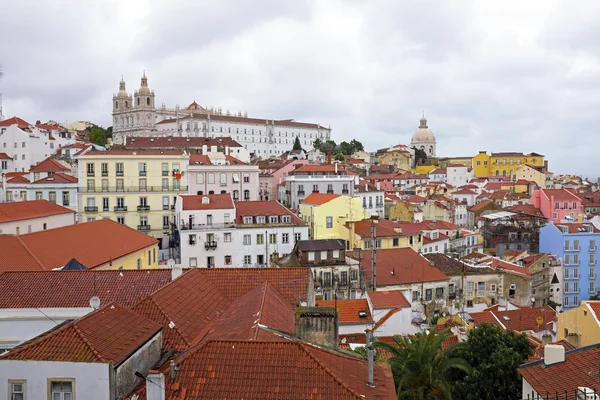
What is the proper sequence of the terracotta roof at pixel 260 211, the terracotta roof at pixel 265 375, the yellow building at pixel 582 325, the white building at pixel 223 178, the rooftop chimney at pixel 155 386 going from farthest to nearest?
the white building at pixel 223 178 < the terracotta roof at pixel 260 211 < the yellow building at pixel 582 325 < the terracotta roof at pixel 265 375 < the rooftop chimney at pixel 155 386

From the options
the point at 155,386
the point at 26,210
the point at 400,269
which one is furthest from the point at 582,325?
the point at 26,210

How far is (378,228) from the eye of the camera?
154 ft

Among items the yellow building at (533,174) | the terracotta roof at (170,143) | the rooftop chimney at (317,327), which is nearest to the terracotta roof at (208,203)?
the rooftop chimney at (317,327)

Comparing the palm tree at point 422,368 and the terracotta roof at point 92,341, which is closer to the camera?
the terracotta roof at point 92,341

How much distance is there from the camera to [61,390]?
10.0 m

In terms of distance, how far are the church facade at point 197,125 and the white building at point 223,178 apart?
3088 inches

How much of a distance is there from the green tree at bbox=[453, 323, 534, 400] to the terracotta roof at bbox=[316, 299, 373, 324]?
8.92 m

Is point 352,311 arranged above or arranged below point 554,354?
below

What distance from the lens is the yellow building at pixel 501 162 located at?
134 m

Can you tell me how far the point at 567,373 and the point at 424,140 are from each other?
17368 centimetres

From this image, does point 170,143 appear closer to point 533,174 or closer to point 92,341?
point 533,174

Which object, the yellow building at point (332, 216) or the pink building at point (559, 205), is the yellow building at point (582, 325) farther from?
the pink building at point (559, 205)

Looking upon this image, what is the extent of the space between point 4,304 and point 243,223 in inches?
1165

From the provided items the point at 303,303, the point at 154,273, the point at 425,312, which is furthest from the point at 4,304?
the point at 425,312
